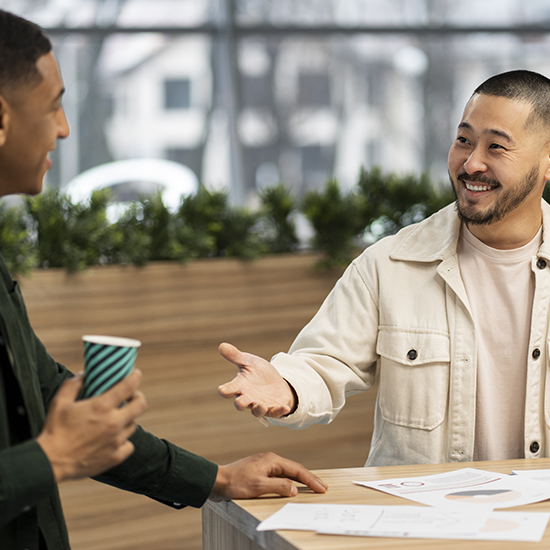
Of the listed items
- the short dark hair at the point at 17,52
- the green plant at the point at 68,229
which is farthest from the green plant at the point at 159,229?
the short dark hair at the point at 17,52

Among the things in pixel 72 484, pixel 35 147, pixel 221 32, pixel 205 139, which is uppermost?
pixel 221 32

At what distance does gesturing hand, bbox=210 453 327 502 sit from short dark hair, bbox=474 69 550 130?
41.0 inches

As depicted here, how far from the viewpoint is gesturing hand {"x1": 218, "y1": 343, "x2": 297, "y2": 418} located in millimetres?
1418

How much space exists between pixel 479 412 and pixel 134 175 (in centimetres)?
260

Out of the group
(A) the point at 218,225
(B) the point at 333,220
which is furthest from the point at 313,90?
(A) the point at 218,225

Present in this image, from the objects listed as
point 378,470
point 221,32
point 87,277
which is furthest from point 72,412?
point 221,32

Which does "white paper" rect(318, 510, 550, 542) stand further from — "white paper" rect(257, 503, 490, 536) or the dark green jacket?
the dark green jacket

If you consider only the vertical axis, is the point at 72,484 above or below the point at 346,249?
below

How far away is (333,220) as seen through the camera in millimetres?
3109

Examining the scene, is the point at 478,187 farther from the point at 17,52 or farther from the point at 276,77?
the point at 276,77

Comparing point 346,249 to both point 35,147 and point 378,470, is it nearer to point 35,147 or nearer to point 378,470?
point 378,470

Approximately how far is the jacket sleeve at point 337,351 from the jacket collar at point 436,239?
0.46 feet

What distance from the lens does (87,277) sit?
2.57 m

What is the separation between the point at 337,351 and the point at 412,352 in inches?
7.0
